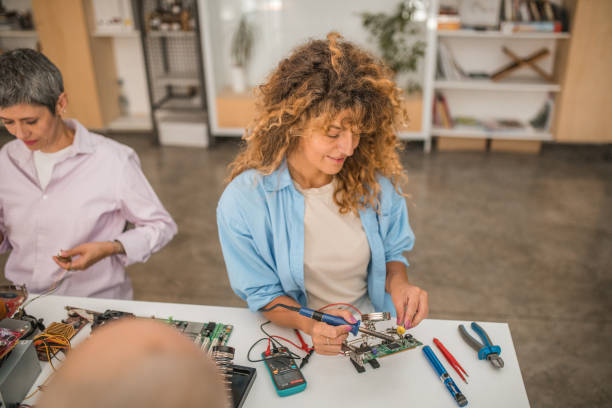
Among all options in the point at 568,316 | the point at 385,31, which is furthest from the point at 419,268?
the point at 385,31

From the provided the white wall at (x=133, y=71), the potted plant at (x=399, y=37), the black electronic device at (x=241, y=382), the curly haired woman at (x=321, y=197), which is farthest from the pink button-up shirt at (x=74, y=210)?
the white wall at (x=133, y=71)

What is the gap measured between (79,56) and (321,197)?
464 centimetres

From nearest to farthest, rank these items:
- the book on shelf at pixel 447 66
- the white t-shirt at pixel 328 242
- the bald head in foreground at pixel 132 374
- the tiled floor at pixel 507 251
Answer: the bald head in foreground at pixel 132 374
the white t-shirt at pixel 328 242
the tiled floor at pixel 507 251
the book on shelf at pixel 447 66

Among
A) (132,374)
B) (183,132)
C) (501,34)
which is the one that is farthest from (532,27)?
(132,374)

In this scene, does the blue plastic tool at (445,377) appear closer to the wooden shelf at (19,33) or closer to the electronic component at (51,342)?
the electronic component at (51,342)

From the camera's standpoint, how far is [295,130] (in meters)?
1.39

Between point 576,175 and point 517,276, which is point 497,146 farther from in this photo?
point 517,276

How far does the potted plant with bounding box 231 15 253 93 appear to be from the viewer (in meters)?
5.02

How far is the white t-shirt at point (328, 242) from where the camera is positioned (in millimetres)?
1508

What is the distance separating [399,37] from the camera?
4.80 meters

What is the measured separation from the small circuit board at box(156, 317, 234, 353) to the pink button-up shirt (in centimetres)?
43

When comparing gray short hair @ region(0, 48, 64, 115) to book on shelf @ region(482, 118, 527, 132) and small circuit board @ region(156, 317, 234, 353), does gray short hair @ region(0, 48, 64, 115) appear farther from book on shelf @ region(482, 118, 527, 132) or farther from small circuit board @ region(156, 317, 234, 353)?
book on shelf @ region(482, 118, 527, 132)

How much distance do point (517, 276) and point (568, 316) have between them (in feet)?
1.33

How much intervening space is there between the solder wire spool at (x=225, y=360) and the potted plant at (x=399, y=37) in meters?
3.79
